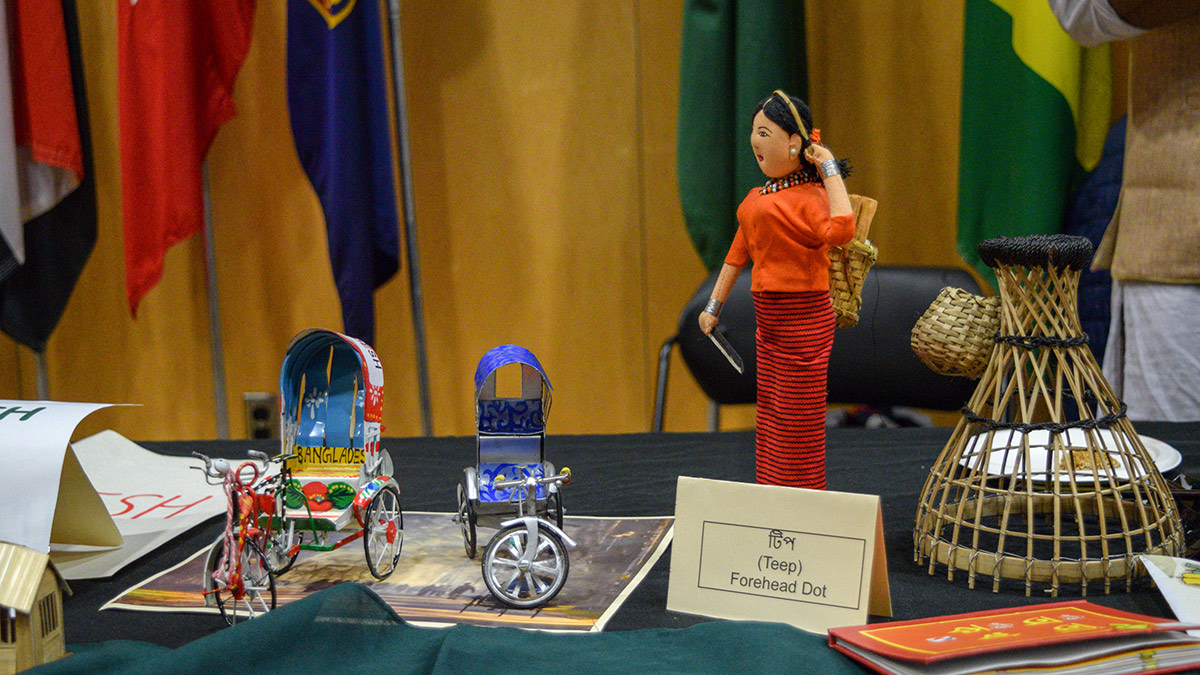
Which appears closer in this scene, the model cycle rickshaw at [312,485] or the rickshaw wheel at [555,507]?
the model cycle rickshaw at [312,485]

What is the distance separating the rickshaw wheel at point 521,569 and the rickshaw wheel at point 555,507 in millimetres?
84

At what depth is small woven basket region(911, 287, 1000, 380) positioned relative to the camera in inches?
39.0

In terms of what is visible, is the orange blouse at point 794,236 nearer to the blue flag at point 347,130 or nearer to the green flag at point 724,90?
the green flag at point 724,90

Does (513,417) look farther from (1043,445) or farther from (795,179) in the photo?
(1043,445)

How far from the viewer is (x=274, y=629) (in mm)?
702

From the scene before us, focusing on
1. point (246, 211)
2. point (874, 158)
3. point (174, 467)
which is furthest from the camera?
point (246, 211)

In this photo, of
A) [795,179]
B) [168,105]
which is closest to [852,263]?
[795,179]

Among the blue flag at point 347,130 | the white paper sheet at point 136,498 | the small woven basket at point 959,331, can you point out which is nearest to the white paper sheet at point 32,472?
the white paper sheet at point 136,498

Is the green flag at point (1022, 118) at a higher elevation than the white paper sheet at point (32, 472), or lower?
higher

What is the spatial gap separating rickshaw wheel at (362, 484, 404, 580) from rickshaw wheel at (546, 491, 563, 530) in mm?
160

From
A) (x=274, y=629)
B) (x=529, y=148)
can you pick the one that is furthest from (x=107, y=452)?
(x=529, y=148)

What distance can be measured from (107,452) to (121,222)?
4.36ft

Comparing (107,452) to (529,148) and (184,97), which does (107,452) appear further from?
(529,148)

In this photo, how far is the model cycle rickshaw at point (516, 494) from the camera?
2.94 ft
